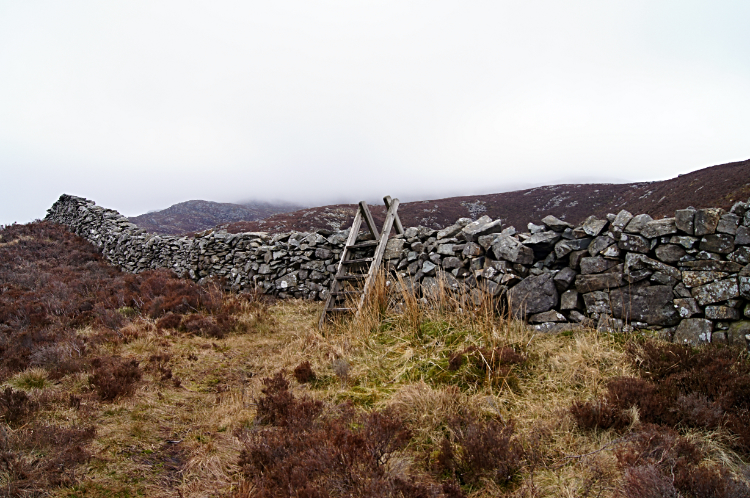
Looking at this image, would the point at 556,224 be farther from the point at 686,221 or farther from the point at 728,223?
the point at 728,223

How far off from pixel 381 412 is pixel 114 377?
3.14 meters

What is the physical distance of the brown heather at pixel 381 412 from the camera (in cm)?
240

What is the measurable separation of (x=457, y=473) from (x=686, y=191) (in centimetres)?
2067

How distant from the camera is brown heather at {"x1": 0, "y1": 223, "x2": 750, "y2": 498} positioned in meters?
2.40

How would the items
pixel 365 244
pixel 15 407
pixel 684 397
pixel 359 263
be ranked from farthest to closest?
pixel 359 263, pixel 365 244, pixel 15 407, pixel 684 397

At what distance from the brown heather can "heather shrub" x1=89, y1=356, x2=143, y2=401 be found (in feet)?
0.08

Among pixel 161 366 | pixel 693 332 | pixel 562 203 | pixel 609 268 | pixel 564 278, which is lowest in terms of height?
pixel 161 366

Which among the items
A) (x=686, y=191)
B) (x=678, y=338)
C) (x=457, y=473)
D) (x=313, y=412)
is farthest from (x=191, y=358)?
(x=686, y=191)

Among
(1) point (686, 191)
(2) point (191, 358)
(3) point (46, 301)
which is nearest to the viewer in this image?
(2) point (191, 358)

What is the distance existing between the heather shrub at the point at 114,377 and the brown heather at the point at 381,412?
24mm

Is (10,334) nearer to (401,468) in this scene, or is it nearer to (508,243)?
(401,468)

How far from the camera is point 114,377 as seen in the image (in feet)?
13.9

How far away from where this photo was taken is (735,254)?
13.1 ft

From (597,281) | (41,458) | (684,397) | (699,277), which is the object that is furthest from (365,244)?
(41,458)
